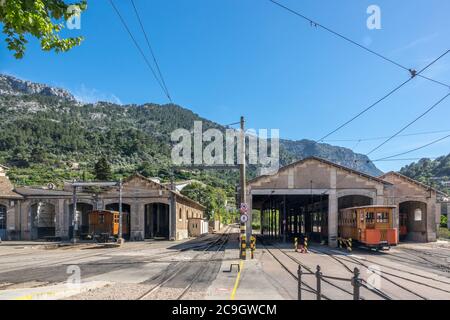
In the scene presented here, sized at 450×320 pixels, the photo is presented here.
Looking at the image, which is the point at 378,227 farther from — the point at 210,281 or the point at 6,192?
the point at 6,192

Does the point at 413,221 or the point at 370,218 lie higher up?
the point at 370,218

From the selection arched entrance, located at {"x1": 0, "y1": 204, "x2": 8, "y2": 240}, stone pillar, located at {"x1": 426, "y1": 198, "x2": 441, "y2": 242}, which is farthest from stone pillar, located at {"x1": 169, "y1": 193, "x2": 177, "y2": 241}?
stone pillar, located at {"x1": 426, "y1": 198, "x2": 441, "y2": 242}

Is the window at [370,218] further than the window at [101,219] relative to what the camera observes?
No

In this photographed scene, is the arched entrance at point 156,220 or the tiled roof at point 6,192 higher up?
the tiled roof at point 6,192

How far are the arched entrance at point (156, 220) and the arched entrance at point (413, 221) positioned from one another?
2949cm

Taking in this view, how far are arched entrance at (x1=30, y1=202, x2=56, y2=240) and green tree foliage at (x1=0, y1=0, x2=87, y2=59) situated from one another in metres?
45.5

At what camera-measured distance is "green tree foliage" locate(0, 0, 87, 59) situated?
7.33 meters

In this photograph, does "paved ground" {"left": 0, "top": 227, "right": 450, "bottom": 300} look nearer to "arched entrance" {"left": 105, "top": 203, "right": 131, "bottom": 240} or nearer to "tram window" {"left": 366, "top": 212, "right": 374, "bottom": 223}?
"tram window" {"left": 366, "top": 212, "right": 374, "bottom": 223}

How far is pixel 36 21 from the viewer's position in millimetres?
7617

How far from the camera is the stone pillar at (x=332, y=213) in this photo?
38.4m

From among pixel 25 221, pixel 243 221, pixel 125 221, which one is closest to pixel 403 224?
pixel 243 221

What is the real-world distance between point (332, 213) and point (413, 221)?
48.0 ft

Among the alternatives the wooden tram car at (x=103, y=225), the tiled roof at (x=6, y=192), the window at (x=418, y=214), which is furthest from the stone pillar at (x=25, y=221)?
the window at (x=418, y=214)

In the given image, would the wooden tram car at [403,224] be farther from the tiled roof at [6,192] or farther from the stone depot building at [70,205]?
the tiled roof at [6,192]
